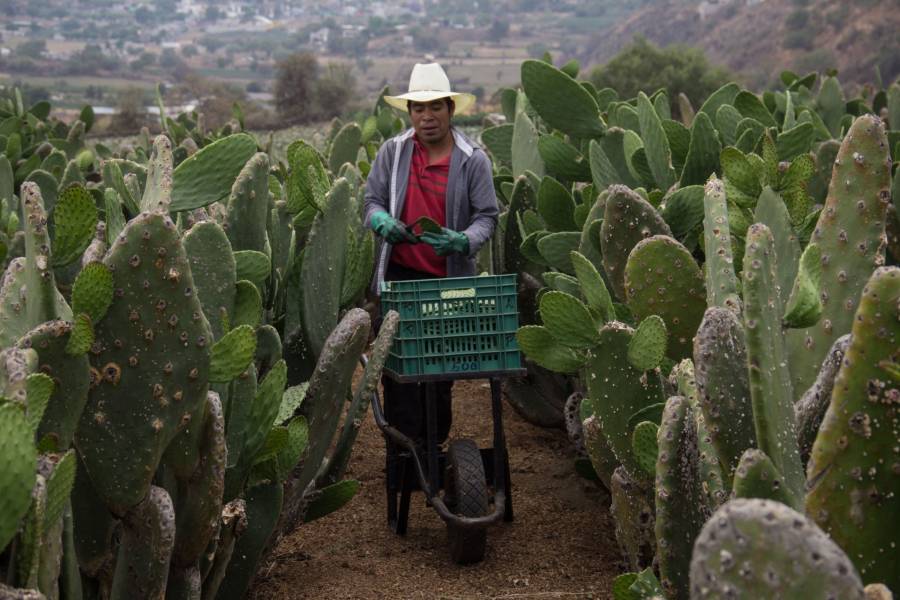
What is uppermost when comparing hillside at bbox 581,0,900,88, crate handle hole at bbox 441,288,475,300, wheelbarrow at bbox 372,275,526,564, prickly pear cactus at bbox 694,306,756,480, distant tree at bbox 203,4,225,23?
prickly pear cactus at bbox 694,306,756,480

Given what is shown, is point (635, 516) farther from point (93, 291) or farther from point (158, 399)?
point (93, 291)

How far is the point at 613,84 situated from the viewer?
91.9 feet

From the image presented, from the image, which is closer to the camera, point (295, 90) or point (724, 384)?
point (724, 384)

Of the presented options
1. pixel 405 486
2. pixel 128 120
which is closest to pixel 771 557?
pixel 405 486

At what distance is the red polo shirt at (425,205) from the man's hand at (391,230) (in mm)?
272

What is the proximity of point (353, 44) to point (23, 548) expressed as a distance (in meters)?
102

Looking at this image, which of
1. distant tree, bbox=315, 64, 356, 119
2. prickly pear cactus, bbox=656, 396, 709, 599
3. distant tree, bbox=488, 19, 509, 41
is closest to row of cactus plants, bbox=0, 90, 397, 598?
prickly pear cactus, bbox=656, 396, 709, 599

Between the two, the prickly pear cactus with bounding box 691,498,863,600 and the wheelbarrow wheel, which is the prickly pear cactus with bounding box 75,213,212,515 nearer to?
the prickly pear cactus with bounding box 691,498,863,600

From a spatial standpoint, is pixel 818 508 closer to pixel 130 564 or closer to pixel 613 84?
pixel 130 564

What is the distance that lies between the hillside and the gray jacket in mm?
42335

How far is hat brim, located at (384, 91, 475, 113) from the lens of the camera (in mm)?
4352

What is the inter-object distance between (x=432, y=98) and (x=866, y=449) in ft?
9.24

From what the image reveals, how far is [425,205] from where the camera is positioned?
14.5 ft

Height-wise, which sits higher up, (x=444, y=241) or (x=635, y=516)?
(x=444, y=241)
